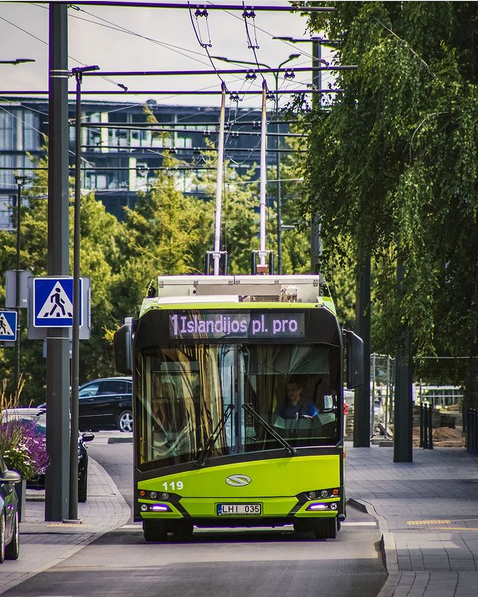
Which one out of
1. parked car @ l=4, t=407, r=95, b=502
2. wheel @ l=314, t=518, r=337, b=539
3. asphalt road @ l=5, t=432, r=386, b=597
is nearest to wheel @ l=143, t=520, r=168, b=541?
asphalt road @ l=5, t=432, r=386, b=597

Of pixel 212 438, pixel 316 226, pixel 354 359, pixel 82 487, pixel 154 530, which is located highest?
pixel 316 226

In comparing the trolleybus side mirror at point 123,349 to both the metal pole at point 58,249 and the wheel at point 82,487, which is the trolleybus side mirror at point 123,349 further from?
the wheel at point 82,487

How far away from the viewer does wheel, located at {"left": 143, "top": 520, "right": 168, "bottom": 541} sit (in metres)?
16.6

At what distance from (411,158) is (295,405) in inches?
292

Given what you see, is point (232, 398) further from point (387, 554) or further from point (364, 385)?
point (364, 385)

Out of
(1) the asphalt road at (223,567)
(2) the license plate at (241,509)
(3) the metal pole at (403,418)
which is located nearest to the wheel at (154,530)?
(1) the asphalt road at (223,567)

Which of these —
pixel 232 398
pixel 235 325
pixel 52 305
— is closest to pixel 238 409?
pixel 232 398

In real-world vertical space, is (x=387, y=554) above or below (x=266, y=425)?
below

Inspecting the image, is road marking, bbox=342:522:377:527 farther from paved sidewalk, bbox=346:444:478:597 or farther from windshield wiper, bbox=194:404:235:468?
windshield wiper, bbox=194:404:235:468

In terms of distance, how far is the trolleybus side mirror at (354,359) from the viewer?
52.0 feet

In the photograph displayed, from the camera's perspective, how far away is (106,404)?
45000 millimetres

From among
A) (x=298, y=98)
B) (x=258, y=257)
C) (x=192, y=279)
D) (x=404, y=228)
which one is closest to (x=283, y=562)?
(x=192, y=279)

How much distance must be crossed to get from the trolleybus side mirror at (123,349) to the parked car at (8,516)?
1.99 m

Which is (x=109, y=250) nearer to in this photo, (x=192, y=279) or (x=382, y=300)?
(x=382, y=300)
